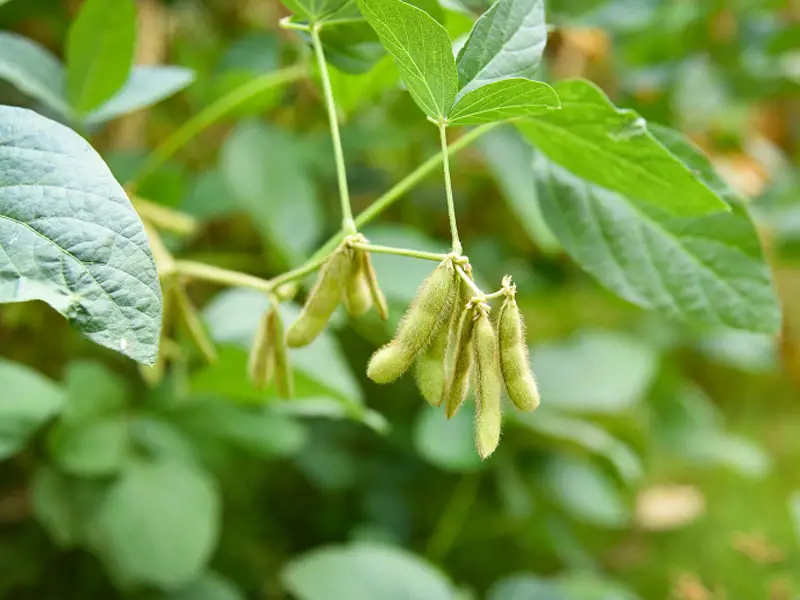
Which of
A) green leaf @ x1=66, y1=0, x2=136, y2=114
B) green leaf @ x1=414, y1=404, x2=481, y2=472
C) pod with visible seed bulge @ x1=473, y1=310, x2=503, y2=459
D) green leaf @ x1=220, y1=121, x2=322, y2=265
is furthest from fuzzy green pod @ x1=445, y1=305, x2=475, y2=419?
green leaf @ x1=220, y1=121, x2=322, y2=265

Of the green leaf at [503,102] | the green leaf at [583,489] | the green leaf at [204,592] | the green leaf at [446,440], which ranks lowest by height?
the green leaf at [204,592]

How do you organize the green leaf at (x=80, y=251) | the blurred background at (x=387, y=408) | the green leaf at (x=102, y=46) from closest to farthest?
the green leaf at (x=80, y=251), the green leaf at (x=102, y=46), the blurred background at (x=387, y=408)

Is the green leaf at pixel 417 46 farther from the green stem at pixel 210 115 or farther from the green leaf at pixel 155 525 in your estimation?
the green leaf at pixel 155 525

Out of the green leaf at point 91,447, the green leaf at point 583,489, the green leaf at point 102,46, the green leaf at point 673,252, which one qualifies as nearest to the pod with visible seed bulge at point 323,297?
the green leaf at point 673,252

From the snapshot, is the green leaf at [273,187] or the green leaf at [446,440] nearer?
the green leaf at [446,440]

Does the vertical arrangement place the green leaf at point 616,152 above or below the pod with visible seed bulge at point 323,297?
above

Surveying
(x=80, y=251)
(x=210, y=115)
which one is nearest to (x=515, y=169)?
(x=210, y=115)

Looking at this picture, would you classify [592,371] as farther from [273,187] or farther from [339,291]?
[339,291]

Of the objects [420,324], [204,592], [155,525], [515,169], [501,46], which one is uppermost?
[501,46]
